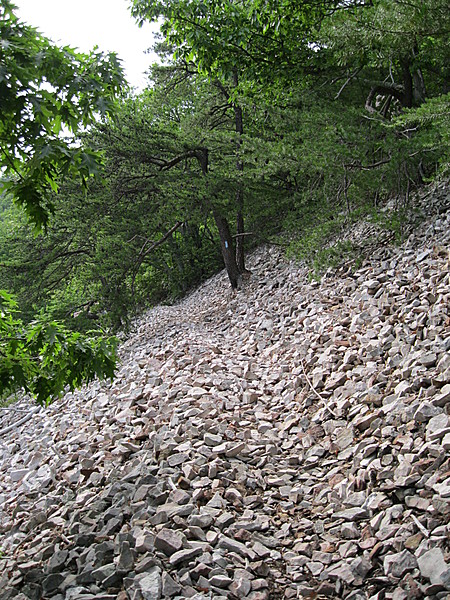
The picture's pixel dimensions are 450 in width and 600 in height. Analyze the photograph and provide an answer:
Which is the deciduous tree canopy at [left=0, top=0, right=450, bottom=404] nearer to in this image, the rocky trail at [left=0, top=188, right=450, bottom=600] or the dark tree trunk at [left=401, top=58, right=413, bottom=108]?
the dark tree trunk at [left=401, top=58, right=413, bottom=108]

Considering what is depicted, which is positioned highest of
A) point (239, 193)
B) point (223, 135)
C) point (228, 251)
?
point (223, 135)

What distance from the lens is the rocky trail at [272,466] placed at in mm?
2879

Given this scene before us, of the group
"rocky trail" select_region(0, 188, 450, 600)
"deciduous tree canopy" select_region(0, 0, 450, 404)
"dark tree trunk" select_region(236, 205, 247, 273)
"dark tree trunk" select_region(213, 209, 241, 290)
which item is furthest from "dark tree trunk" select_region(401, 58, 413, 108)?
"dark tree trunk" select_region(213, 209, 241, 290)

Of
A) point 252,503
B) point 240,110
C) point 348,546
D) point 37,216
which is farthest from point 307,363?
point 240,110

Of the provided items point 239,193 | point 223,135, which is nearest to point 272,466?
point 223,135

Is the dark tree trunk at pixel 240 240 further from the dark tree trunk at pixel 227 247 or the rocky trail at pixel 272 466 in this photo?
the rocky trail at pixel 272 466

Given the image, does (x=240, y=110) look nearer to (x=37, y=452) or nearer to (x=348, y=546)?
(x=37, y=452)

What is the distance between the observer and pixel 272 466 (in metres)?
4.26

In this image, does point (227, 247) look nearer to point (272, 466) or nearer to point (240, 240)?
point (240, 240)

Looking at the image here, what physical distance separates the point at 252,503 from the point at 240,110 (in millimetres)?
9134

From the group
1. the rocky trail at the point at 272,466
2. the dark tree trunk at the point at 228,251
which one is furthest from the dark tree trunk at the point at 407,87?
the dark tree trunk at the point at 228,251

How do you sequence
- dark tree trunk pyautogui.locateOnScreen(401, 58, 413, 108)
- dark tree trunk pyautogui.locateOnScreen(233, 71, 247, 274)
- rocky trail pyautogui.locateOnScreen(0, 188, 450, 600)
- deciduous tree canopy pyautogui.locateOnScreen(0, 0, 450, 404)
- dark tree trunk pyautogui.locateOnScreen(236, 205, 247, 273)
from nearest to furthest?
deciduous tree canopy pyautogui.locateOnScreen(0, 0, 450, 404) < rocky trail pyautogui.locateOnScreen(0, 188, 450, 600) < dark tree trunk pyautogui.locateOnScreen(401, 58, 413, 108) < dark tree trunk pyautogui.locateOnScreen(233, 71, 247, 274) < dark tree trunk pyautogui.locateOnScreen(236, 205, 247, 273)

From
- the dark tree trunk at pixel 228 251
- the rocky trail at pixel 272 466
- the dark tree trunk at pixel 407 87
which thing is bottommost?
the rocky trail at pixel 272 466

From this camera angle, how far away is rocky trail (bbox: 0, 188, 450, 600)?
2.88 meters
